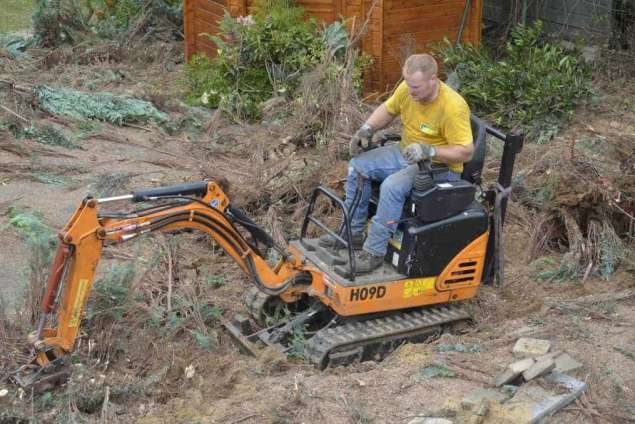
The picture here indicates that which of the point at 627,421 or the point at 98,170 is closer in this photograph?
the point at 627,421

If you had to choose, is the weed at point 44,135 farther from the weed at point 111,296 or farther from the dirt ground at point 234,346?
the weed at point 111,296

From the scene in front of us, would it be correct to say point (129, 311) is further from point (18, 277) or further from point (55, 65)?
point (55, 65)

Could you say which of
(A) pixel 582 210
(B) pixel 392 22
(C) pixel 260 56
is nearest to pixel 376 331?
(A) pixel 582 210

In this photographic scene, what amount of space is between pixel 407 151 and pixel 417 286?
1049mm

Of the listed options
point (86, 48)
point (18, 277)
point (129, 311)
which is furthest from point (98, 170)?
point (86, 48)

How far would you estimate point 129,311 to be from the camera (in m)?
6.73

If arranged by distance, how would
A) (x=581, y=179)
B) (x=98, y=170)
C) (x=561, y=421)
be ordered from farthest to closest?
(x=98, y=170)
(x=581, y=179)
(x=561, y=421)

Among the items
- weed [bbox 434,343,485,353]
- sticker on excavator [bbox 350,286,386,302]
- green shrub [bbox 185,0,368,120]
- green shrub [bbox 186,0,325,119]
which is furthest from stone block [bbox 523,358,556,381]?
green shrub [bbox 186,0,325,119]

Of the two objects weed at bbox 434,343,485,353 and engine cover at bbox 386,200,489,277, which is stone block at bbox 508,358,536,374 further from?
engine cover at bbox 386,200,489,277

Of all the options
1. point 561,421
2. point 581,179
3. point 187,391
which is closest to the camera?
point 561,421

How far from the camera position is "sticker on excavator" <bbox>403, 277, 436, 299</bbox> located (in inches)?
271

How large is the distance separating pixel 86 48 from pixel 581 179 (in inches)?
362

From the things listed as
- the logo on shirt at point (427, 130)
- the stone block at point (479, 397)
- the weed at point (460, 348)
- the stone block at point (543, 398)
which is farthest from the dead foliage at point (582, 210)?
the stone block at point (479, 397)

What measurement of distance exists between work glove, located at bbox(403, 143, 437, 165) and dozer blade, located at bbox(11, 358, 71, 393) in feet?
8.70
